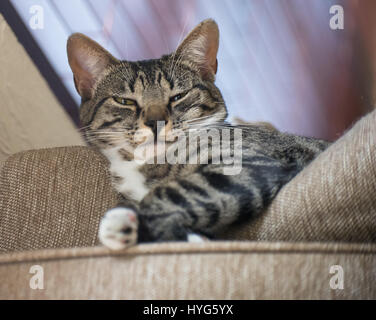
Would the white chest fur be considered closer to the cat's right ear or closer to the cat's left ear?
the cat's right ear

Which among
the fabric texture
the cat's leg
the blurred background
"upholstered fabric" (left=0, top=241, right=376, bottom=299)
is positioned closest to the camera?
"upholstered fabric" (left=0, top=241, right=376, bottom=299)

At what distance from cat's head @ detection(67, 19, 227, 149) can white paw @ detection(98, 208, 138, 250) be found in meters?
0.36

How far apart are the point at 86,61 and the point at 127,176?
1.46 ft

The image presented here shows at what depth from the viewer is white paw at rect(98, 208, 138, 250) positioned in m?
0.71

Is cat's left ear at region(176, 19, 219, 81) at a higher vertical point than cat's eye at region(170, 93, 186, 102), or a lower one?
higher

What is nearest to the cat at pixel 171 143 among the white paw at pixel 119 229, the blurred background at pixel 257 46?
the white paw at pixel 119 229

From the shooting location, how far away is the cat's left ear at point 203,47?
4.24ft

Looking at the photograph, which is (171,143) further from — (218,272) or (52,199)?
(218,272)

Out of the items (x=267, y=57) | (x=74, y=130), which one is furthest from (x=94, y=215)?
(x=267, y=57)

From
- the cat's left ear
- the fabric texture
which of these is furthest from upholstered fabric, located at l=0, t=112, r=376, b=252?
the cat's left ear

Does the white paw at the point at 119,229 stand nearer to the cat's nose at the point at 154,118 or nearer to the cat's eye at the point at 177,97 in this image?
the cat's nose at the point at 154,118

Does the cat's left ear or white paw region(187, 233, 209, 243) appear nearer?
white paw region(187, 233, 209, 243)

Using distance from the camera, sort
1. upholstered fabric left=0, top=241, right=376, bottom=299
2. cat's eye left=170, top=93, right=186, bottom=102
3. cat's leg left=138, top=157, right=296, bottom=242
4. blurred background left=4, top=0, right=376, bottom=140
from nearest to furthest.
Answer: upholstered fabric left=0, top=241, right=376, bottom=299 < cat's leg left=138, top=157, right=296, bottom=242 < cat's eye left=170, top=93, right=186, bottom=102 < blurred background left=4, top=0, right=376, bottom=140
